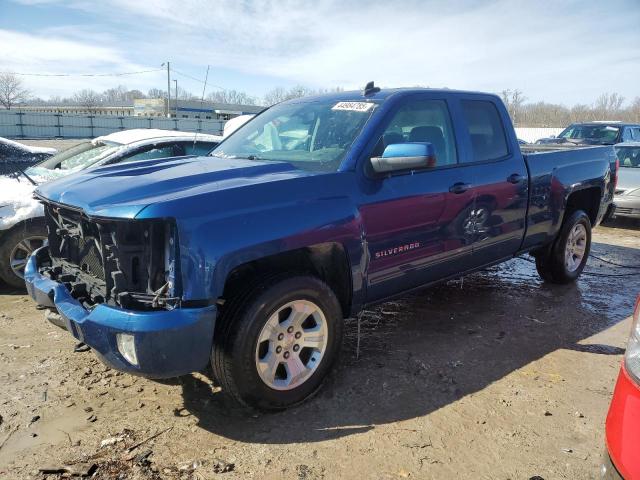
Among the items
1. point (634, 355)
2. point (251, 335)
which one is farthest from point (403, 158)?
point (634, 355)

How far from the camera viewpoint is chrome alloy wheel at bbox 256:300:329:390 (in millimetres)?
2965

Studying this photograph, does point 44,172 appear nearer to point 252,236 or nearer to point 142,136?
point 142,136

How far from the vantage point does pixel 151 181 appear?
298 cm

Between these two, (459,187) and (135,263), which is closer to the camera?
(135,263)

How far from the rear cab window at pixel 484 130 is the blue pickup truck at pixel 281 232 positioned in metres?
0.02

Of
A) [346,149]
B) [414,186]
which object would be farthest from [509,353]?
[346,149]

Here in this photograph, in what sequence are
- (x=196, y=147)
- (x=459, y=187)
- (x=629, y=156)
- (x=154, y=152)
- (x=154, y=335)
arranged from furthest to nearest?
(x=629, y=156), (x=196, y=147), (x=154, y=152), (x=459, y=187), (x=154, y=335)

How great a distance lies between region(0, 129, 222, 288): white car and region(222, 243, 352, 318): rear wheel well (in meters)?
2.30

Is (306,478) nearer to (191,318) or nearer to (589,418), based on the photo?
(191,318)

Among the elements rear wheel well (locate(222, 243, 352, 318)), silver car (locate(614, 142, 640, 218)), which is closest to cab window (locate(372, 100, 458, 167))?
rear wheel well (locate(222, 243, 352, 318))

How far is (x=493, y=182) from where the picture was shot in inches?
167

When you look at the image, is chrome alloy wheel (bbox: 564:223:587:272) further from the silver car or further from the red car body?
the red car body

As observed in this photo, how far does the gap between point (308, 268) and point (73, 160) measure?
14.4 feet

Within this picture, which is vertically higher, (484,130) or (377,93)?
(377,93)
